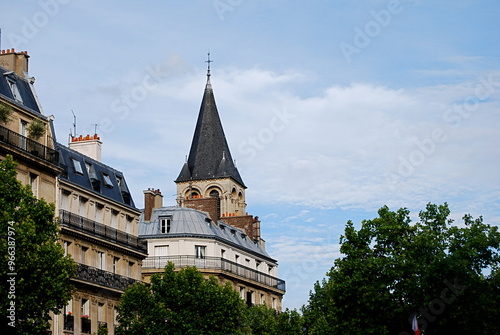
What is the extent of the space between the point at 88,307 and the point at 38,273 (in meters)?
15.4

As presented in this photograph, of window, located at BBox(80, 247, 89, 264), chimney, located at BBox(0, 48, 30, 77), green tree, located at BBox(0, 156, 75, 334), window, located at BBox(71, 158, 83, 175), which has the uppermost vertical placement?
chimney, located at BBox(0, 48, 30, 77)

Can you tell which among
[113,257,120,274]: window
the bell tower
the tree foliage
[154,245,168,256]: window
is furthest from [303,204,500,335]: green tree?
the bell tower

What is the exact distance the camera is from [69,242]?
1821 inches

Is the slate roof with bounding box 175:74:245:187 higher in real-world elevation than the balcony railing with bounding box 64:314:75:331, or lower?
higher

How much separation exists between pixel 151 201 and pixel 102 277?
21.2m

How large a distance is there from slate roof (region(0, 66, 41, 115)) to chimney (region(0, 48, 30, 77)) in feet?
2.64

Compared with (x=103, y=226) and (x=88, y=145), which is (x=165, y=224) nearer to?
(x=88, y=145)

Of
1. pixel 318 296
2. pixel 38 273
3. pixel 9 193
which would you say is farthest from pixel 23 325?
pixel 318 296

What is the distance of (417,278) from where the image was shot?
1948 inches

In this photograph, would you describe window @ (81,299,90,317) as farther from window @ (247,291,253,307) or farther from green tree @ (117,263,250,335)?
window @ (247,291,253,307)

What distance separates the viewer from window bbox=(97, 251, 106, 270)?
4906 centimetres

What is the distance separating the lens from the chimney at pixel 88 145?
54.4 meters

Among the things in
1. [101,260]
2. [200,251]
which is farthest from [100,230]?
[200,251]

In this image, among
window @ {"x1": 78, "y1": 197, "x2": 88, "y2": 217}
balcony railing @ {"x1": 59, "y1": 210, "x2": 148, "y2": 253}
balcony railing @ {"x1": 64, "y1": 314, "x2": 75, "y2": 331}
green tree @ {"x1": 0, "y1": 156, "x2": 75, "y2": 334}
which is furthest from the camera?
window @ {"x1": 78, "y1": 197, "x2": 88, "y2": 217}
